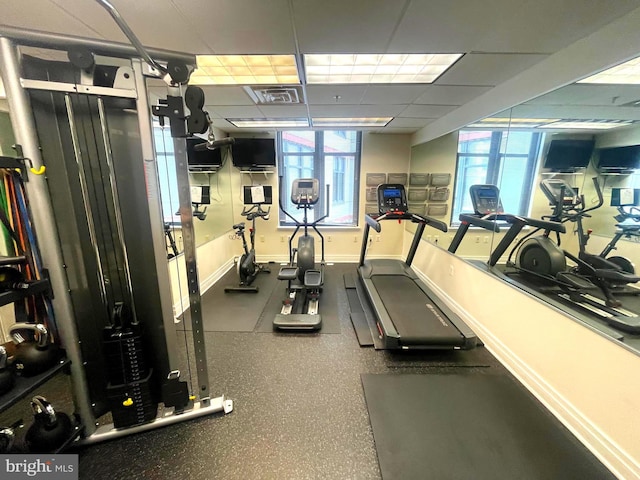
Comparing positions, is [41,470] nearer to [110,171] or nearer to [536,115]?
[110,171]

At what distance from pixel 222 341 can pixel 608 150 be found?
4.65 metres

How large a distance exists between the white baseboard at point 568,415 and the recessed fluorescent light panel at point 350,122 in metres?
3.22

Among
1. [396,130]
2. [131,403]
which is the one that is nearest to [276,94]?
[396,130]

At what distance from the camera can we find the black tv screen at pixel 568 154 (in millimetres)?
3012

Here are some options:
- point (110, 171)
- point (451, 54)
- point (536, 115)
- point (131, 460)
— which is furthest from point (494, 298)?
point (110, 171)

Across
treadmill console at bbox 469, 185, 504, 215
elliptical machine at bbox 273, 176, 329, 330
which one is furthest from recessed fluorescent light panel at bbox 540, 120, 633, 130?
elliptical machine at bbox 273, 176, 329, 330

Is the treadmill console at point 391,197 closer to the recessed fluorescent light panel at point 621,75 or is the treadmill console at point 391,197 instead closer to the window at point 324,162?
the window at point 324,162

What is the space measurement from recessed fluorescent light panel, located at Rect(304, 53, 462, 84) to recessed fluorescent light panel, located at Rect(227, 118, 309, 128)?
1540 millimetres

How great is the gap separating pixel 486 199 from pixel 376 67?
2.31 metres

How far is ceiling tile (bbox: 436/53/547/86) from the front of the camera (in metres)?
1.98

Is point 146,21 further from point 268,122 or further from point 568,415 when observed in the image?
point 568,415

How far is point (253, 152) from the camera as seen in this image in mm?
4637

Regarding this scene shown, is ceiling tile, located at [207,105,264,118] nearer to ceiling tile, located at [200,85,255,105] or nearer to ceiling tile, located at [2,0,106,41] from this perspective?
ceiling tile, located at [200,85,255,105]

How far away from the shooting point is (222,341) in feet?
8.76
